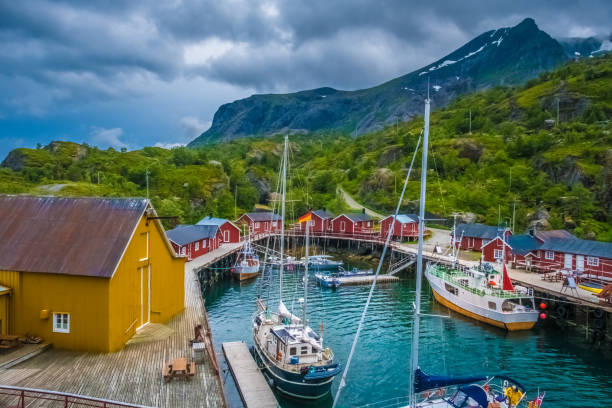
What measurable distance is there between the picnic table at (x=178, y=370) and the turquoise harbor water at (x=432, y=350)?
5110 mm

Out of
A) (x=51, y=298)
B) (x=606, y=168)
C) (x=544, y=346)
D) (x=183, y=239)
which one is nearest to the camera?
(x=51, y=298)

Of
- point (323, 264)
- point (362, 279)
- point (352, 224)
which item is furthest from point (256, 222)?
point (362, 279)

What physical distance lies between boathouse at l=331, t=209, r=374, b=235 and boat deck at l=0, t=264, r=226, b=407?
183 ft

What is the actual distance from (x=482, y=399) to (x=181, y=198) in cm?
7671

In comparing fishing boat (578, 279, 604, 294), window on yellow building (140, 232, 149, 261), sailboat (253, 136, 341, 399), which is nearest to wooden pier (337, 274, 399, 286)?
fishing boat (578, 279, 604, 294)

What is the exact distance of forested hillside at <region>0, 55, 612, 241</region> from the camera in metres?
71.5

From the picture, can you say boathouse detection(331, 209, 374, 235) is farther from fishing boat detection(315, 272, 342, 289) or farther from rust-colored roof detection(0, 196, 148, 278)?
rust-colored roof detection(0, 196, 148, 278)

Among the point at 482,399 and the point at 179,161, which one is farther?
the point at 179,161

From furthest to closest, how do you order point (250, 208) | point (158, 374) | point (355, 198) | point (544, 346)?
point (355, 198) < point (250, 208) < point (544, 346) < point (158, 374)

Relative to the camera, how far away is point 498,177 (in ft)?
292

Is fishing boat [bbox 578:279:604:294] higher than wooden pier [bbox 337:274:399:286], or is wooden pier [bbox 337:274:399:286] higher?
fishing boat [bbox 578:279:604:294]

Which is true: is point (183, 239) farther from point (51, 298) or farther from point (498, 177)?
point (498, 177)

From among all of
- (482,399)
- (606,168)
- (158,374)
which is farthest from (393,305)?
(606,168)

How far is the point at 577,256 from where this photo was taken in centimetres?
4084
